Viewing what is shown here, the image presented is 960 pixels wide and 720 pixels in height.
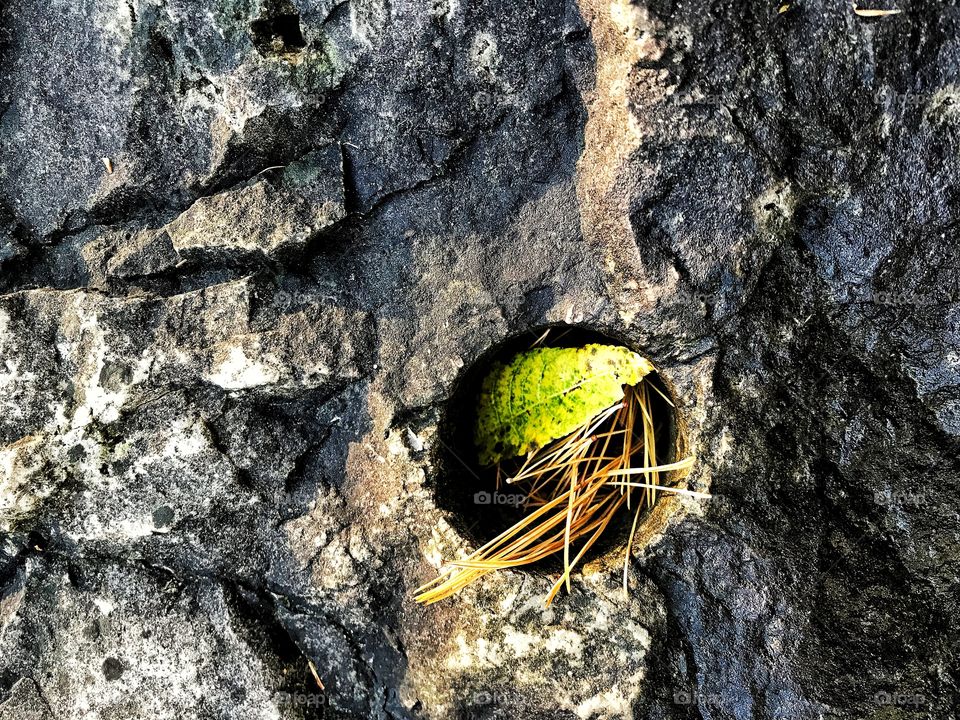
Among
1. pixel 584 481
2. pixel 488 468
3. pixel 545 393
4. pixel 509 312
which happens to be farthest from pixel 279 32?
pixel 584 481

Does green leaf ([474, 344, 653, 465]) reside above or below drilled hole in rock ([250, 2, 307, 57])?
below

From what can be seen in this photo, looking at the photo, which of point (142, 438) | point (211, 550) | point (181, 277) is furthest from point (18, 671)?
point (181, 277)

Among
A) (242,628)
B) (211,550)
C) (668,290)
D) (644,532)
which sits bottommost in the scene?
(644,532)

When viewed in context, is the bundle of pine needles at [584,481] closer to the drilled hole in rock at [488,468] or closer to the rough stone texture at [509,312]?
the drilled hole in rock at [488,468]

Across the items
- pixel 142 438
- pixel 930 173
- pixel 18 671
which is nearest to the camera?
pixel 930 173

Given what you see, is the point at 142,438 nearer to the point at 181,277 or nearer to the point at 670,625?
the point at 181,277

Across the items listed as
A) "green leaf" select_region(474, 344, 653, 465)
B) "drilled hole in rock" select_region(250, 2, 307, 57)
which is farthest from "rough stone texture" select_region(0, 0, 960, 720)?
"green leaf" select_region(474, 344, 653, 465)

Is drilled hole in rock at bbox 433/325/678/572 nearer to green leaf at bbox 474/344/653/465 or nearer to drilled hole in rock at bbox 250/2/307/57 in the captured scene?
green leaf at bbox 474/344/653/465
